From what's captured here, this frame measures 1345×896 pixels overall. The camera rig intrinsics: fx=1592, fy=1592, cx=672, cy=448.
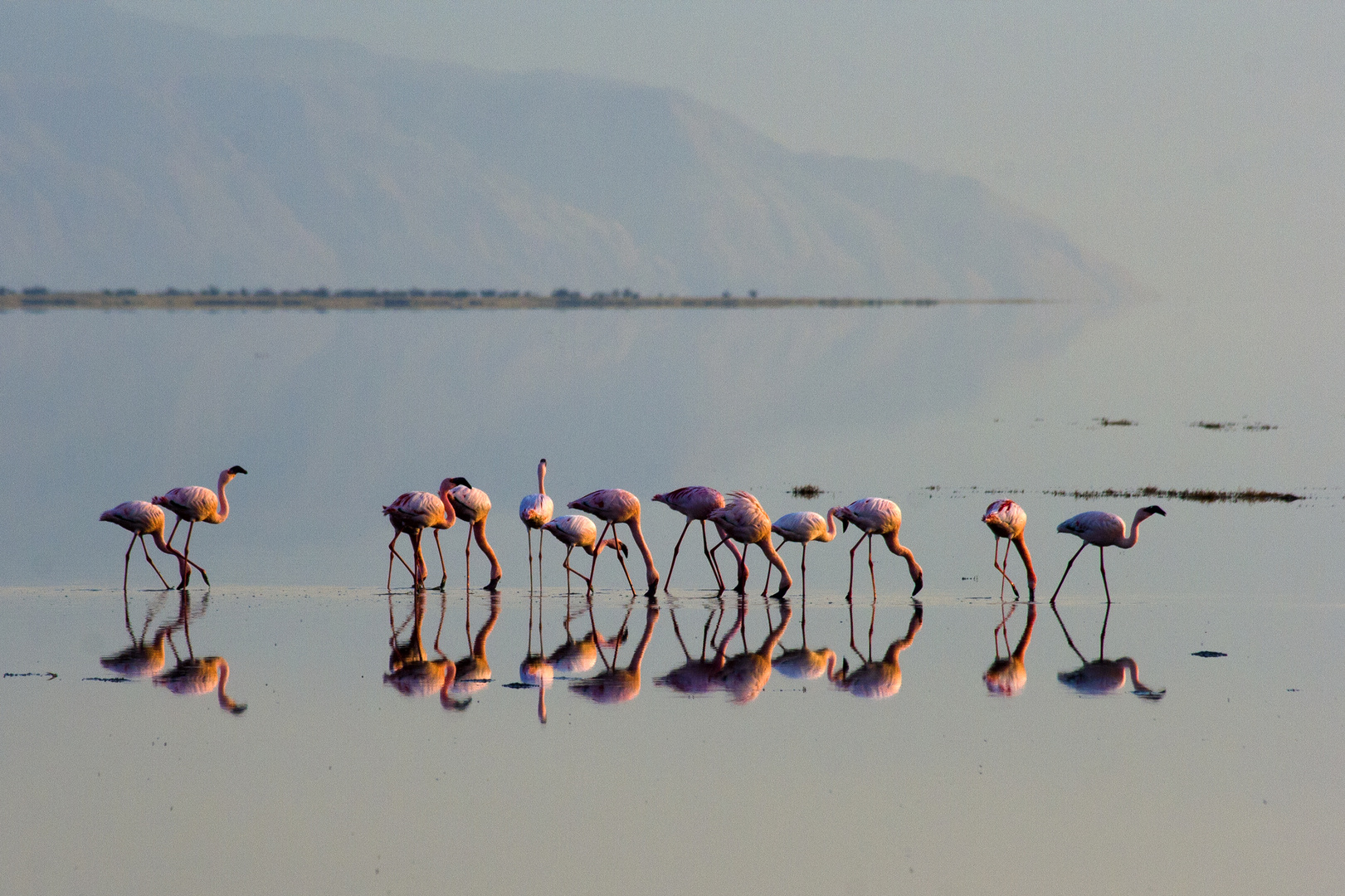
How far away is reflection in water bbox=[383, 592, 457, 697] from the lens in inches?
558

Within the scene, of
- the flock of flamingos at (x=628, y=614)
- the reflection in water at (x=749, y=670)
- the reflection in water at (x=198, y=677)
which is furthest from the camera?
the flock of flamingos at (x=628, y=614)

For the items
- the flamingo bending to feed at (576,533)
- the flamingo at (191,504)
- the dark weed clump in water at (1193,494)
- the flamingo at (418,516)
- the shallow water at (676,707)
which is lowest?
the shallow water at (676,707)

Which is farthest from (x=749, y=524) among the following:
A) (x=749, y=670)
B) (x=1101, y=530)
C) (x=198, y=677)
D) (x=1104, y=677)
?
(x=198, y=677)

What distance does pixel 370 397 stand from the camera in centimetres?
5312

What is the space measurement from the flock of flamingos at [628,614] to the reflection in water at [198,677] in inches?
0.8

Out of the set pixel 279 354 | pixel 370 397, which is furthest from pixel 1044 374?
pixel 279 354

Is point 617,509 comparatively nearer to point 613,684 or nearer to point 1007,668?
point 613,684

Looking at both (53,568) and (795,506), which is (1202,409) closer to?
(795,506)

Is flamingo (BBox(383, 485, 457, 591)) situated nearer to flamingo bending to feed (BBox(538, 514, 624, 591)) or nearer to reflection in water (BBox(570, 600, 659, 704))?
flamingo bending to feed (BBox(538, 514, 624, 591))

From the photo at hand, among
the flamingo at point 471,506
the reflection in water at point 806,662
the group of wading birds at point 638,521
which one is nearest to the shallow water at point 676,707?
the reflection in water at point 806,662

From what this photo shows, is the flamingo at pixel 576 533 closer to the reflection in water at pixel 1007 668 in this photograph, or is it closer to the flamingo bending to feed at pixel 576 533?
the flamingo bending to feed at pixel 576 533

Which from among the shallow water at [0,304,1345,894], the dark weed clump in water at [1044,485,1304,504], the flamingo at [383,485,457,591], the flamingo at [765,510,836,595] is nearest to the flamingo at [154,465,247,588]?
the shallow water at [0,304,1345,894]

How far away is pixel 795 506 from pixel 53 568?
1198 cm

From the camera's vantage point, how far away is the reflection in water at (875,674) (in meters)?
14.3
